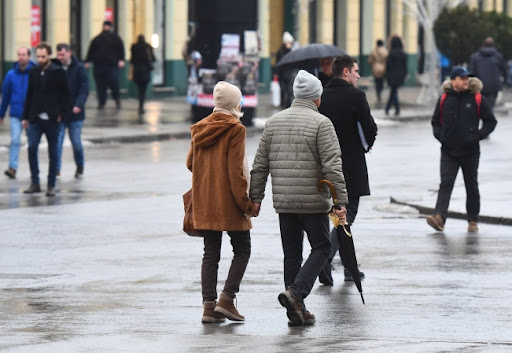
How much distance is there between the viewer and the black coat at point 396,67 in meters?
33.9

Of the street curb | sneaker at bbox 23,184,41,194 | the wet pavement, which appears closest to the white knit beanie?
the wet pavement

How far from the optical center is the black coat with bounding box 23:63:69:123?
56.0 ft

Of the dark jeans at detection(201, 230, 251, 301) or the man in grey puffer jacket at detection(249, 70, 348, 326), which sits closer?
the man in grey puffer jacket at detection(249, 70, 348, 326)

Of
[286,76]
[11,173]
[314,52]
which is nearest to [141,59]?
[286,76]

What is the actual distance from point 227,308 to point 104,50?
2400cm

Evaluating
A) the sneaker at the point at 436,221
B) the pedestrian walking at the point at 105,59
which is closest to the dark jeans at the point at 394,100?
the pedestrian walking at the point at 105,59

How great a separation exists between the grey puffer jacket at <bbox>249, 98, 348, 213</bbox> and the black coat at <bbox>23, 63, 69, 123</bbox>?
8.34 metres

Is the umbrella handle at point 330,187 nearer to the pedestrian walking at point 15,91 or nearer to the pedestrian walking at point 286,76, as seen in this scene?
the pedestrian walking at point 15,91

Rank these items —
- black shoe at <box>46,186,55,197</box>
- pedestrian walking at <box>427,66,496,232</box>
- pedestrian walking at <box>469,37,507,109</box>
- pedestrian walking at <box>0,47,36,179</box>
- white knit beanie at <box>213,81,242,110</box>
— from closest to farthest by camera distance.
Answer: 1. white knit beanie at <box>213,81,242,110</box>
2. pedestrian walking at <box>427,66,496,232</box>
3. black shoe at <box>46,186,55,197</box>
4. pedestrian walking at <box>0,47,36,179</box>
5. pedestrian walking at <box>469,37,507,109</box>

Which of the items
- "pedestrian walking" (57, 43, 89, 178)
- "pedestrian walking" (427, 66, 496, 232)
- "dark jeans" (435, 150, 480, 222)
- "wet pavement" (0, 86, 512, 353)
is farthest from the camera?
"pedestrian walking" (57, 43, 89, 178)

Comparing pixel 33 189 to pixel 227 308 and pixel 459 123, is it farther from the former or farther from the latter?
pixel 227 308

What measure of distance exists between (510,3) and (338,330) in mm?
54912

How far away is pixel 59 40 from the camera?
34.8 m

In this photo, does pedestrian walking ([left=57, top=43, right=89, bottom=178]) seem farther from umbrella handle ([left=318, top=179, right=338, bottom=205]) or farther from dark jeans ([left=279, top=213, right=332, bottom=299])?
umbrella handle ([left=318, top=179, right=338, bottom=205])
